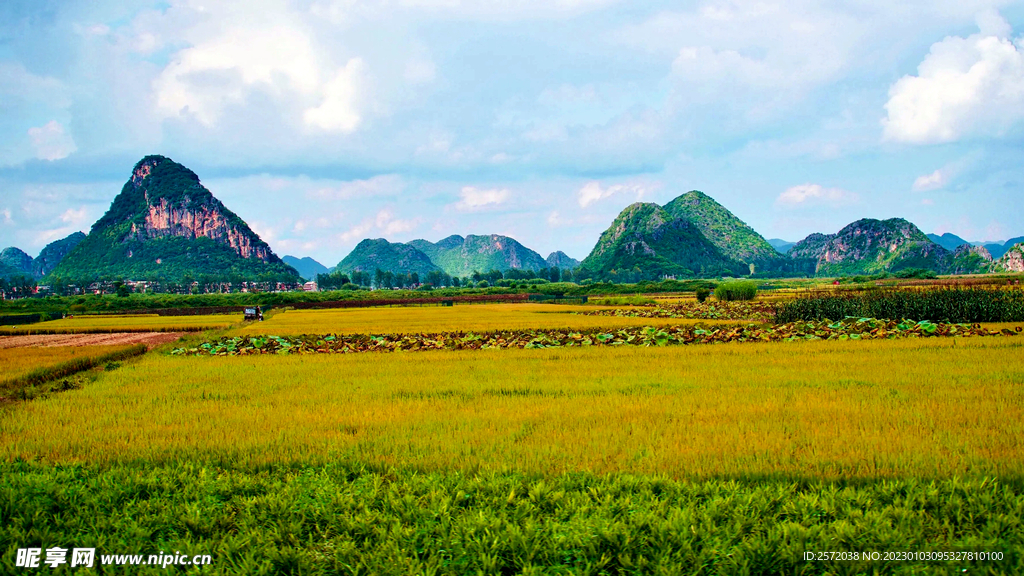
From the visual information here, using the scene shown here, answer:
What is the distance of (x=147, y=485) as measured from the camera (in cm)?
510

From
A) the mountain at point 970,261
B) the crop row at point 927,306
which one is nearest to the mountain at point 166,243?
the crop row at point 927,306

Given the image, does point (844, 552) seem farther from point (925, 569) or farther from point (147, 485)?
point (147, 485)

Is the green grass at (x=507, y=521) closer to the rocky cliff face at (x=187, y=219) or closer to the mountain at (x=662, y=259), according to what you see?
the mountain at (x=662, y=259)

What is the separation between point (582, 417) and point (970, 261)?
201 m

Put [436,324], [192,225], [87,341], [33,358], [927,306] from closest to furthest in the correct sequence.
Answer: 1. [33,358]
2. [87,341]
3. [927,306]
4. [436,324]
5. [192,225]

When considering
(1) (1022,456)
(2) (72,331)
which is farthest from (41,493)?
(2) (72,331)

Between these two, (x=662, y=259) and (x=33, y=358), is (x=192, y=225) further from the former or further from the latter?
(x=33, y=358)

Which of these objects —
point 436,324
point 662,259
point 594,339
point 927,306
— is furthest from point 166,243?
point 927,306

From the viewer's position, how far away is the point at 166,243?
598 feet

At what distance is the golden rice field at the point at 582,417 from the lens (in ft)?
18.0

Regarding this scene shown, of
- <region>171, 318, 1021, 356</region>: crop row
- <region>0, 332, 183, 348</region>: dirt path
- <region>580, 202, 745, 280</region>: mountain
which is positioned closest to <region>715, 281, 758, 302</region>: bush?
<region>171, 318, 1021, 356</region>: crop row

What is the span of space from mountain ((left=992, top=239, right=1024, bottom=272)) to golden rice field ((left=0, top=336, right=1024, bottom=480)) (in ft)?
512

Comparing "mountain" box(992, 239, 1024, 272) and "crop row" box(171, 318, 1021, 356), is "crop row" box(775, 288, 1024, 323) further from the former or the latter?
"mountain" box(992, 239, 1024, 272)

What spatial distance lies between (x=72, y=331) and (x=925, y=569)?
42041mm
